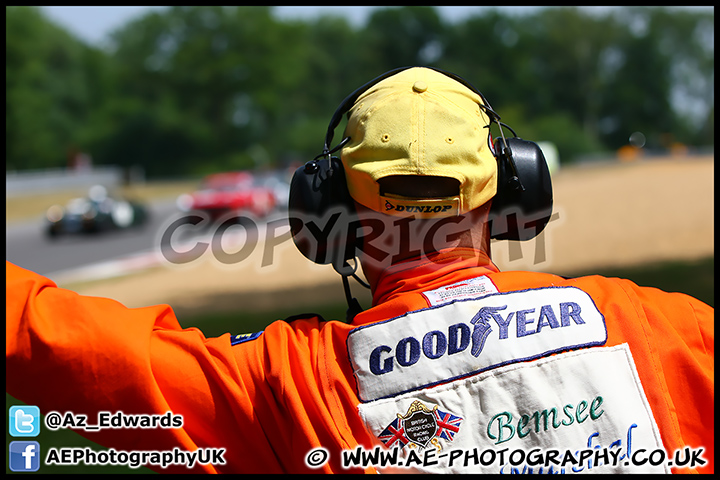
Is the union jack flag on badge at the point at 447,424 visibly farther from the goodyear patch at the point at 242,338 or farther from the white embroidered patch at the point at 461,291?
the goodyear patch at the point at 242,338

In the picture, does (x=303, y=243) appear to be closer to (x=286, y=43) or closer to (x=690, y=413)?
(x=690, y=413)

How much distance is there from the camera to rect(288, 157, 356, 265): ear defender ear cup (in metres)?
1.59

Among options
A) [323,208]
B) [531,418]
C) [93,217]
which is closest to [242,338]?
[323,208]

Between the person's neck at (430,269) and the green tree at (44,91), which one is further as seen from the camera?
the green tree at (44,91)

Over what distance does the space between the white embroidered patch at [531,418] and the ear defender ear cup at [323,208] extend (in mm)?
457

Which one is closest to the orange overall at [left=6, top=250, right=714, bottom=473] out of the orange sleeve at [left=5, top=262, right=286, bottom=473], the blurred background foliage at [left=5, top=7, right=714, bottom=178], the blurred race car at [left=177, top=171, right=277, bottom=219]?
the orange sleeve at [left=5, top=262, right=286, bottom=473]

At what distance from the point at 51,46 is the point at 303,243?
61796 mm

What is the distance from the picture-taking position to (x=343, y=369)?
1349mm

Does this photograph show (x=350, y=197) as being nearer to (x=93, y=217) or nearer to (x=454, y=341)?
(x=454, y=341)

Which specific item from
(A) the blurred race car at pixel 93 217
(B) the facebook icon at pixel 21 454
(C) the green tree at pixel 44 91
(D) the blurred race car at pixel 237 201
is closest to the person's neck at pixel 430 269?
(B) the facebook icon at pixel 21 454

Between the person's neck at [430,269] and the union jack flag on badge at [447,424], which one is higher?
the person's neck at [430,269]

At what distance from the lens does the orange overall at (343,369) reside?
51.0 inches

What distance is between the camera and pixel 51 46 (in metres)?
55.4

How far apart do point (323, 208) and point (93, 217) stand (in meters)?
18.7
